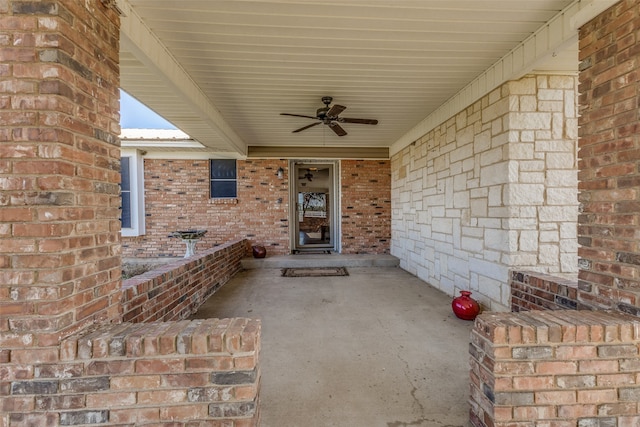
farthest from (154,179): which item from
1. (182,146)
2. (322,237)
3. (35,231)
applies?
(35,231)

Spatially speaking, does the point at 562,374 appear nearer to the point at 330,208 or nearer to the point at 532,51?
the point at 532,51

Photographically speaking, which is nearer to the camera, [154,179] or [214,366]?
[214,366]

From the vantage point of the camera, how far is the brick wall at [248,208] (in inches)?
278

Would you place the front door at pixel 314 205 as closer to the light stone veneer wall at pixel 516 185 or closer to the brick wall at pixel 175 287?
the brick wall at pixel 175 287

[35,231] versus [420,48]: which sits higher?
[420,48]

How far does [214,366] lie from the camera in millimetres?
1469

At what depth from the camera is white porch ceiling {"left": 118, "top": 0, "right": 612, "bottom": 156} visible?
91.5 inches

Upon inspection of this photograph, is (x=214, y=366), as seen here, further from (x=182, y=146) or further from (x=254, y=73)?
(x=182, y=146)

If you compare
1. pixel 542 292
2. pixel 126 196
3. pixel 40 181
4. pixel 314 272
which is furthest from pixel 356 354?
pixel 126 196

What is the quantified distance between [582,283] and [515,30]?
7.04 ft

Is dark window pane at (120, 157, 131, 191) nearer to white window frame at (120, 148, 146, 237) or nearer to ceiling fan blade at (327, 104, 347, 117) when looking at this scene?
white window frame at (120, 148, 146, 237)

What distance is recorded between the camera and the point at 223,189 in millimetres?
7250

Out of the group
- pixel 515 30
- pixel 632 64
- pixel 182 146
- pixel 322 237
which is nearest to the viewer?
pixel 632 64

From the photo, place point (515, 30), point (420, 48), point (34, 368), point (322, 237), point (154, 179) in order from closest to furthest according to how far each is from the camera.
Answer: point (34, 368)
point (515, 30)
point (420, 48)
point (154, 179)
point (322, 237)
